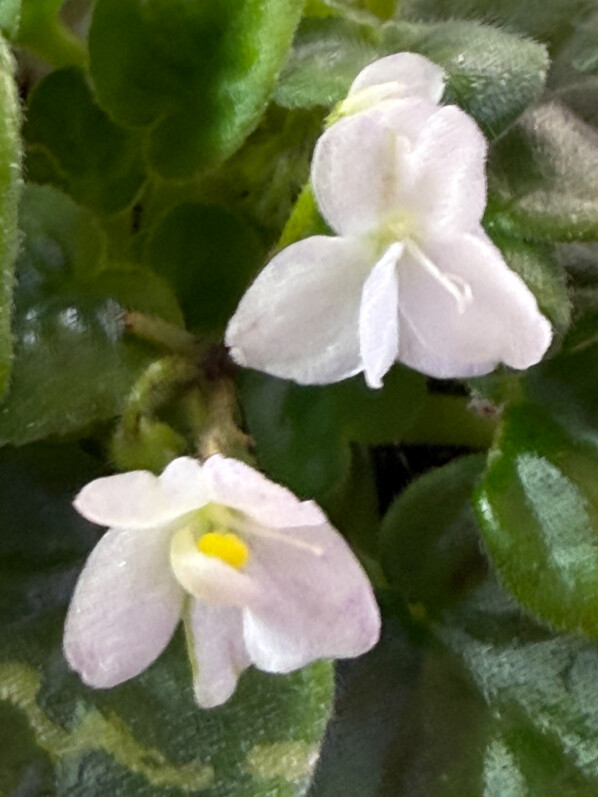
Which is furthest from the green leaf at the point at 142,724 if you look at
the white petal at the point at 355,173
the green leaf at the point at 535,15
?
the green leaf at the point at 535,15

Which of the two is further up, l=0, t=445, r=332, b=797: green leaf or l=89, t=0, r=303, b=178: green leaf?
l=89, t=0, r=303, b=178: green leaf

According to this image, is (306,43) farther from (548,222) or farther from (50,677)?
(50,677)

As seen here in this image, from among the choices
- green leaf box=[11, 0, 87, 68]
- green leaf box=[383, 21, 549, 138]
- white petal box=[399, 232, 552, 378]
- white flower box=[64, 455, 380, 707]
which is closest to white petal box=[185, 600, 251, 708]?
white flower box=[64, 455, 380, 707]

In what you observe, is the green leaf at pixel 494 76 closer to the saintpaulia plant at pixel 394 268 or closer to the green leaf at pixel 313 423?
the saintpaulia plant at pixel 394 268

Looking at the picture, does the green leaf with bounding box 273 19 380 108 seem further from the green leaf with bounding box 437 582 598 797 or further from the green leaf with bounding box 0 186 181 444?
the green leaf with bounding box 437 582 598 797

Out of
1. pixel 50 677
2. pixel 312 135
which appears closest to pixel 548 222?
pixel 312 135

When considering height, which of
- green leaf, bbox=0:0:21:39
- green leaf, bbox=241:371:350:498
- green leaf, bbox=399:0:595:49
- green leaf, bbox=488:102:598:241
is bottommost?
green leaf, bbox=241:371:350:498
